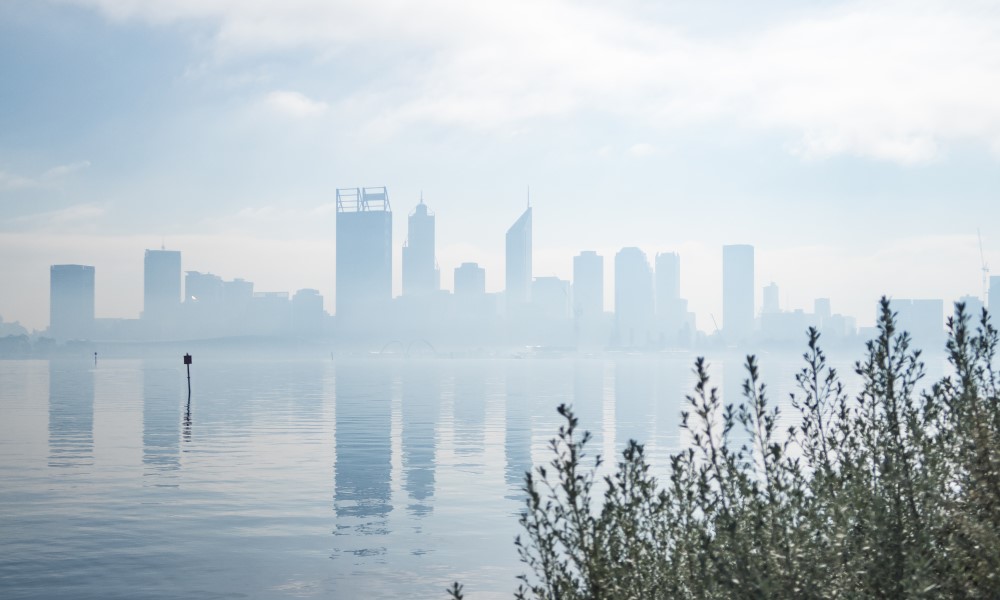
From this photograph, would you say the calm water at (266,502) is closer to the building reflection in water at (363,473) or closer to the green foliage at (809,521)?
the building reflection in water at (363,473)

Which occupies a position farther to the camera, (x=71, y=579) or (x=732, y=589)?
(x=71, y=579)

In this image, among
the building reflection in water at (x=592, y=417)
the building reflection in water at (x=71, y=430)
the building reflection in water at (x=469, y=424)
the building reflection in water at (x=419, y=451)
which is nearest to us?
the building reflection in water at (x=419, y=451)

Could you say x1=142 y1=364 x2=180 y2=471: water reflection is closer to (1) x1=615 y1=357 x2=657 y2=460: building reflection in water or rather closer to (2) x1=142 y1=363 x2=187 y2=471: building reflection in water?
(2) x1=142 y1=363 x2=187 y2=471: building reflection in water

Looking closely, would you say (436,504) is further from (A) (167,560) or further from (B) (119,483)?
(B) (119,483)

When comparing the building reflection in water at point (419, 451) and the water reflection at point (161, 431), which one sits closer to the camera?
the building reflection in water at point (419, 451)

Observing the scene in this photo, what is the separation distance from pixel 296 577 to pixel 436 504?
411 inches

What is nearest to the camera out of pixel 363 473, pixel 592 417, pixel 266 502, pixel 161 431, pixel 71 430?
pixel 266 502

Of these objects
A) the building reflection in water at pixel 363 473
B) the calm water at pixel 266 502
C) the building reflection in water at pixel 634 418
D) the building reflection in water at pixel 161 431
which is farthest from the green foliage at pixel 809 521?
the building reflection in water at pixel 161 431

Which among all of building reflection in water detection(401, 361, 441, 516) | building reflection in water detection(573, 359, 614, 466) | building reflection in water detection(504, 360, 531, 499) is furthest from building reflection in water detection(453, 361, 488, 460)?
building reflection in water detection(573, 359, 614, 466)

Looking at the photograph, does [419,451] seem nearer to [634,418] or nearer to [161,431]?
[161,431]

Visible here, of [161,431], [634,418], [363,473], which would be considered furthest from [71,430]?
[634,418]

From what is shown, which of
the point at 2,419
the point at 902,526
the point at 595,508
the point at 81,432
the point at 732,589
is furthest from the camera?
the point at 2,419

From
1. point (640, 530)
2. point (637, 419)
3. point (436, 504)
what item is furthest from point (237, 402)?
point (640, 530)

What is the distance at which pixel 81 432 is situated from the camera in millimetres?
53375
